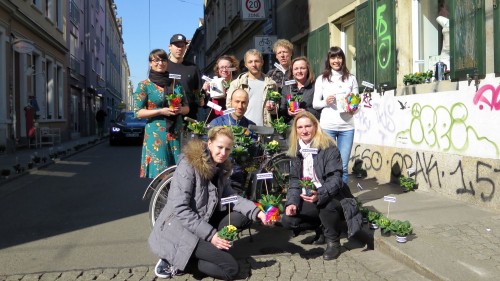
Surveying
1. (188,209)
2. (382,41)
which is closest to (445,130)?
(382,41)

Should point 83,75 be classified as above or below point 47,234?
above

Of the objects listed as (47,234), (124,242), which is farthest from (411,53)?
(47,234)

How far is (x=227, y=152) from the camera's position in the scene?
3977mm

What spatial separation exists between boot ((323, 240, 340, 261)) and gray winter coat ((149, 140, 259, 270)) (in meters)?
0.84

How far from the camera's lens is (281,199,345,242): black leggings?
14.2ft

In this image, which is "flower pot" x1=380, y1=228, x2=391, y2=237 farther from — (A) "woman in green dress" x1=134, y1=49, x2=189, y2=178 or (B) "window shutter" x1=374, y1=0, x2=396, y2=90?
(B) "window shutter" x1=374, y1=0, x2=396, y2=90

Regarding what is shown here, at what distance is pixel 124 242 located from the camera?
4961mm

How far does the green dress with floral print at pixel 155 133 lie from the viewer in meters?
4.87

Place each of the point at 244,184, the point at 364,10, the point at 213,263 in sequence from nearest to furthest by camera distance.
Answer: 1. the point at 213,263
2. the point at 244,184
3. the point at 364,10

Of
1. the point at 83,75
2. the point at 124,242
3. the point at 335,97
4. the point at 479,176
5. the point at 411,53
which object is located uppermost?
the point at 83,75

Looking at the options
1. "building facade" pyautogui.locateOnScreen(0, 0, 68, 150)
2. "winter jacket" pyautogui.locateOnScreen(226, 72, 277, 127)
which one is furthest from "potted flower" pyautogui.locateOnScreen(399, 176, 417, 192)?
"building facade" pyautogui.locateOnScreen(0, 0, 68, 150)

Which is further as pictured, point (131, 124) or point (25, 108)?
point (131, 124)

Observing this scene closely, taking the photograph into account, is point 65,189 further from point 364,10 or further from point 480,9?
point 480,9

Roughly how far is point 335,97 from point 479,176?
1.88 m
